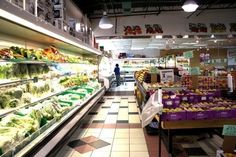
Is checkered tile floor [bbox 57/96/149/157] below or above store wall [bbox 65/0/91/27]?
below

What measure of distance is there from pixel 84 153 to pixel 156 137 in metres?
1.59

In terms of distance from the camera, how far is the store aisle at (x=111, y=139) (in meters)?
4.27

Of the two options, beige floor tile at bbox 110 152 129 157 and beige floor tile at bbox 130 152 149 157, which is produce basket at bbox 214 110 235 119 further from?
beige floor tile at bbox 110 152 129 157

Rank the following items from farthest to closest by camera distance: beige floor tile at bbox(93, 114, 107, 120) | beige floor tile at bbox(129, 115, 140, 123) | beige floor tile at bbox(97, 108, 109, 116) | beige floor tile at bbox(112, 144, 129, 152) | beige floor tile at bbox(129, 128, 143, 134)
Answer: beige floor tile at bbox(97, 108, 109, 116), beige floor tile at bbox(93, 114, 107, 120), beige floor tile at bbox(129, 115, 140, 123), beige floor tile at bbox(129, 128, 143, 134), beige floor tile at bbox(112, 144, 129, 152)

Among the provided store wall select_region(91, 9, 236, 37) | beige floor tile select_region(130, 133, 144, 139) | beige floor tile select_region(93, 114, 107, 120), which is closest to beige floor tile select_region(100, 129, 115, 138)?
beige floor tile select_region(130, 133, 144, 139)

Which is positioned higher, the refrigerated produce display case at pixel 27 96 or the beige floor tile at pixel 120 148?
the refrigerated produce display case at pixel 27 96

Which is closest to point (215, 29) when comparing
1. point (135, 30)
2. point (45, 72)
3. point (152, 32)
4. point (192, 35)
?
point (192, 35)

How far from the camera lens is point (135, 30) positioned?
11.3m

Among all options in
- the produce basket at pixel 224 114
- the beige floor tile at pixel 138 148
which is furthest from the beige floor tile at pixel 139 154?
the produce basket at pixel 224 114

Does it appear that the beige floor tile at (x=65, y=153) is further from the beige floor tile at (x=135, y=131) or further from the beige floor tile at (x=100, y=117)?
the beige floor tile at (x=100, y=117)

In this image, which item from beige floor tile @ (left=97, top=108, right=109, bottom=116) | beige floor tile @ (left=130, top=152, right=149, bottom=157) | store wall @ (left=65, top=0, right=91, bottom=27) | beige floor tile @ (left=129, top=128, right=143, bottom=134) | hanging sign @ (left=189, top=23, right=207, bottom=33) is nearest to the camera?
beige floor tile @ (left=130, top=152, right=149, bottom=157)

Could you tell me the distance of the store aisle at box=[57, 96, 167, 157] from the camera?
4266 mm

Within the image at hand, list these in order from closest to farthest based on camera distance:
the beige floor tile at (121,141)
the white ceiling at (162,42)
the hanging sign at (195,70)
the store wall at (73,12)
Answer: the beige floor tile at (121,141) < the hanging sign at (195,70) < the store wall at (73,12) < the white ceiling at (162,42)

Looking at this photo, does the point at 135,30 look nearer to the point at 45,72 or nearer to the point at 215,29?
the point at 215,29
